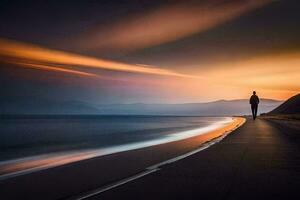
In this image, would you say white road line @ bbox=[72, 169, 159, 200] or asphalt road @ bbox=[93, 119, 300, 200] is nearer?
white road line @ bbox=[72, 169, 159, 200]

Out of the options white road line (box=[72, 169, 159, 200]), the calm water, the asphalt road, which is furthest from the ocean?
white road line (box=[72, 169, 159, 200])

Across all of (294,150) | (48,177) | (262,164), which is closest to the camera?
(48,177)

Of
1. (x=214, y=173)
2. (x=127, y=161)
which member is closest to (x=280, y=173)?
(x=214, y=173)

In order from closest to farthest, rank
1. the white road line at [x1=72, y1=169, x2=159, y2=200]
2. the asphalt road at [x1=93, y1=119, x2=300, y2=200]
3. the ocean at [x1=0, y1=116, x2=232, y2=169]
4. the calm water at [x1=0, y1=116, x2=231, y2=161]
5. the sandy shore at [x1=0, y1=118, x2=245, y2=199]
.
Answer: the white road line at [x1=72, y1=169, x2=159, y2=200], the asphalt road at [x1=93, y1=119, x2=300, y2=200], the sandy shore at [x1=0, y1=118, x2=245, y2=199], the ocean at [x1=0, y1=116, x2=232, y2=169], the calm water at [x1=0, y1=116, x2=231, y2=161]

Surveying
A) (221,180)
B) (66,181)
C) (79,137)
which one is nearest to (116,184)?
(66,181)

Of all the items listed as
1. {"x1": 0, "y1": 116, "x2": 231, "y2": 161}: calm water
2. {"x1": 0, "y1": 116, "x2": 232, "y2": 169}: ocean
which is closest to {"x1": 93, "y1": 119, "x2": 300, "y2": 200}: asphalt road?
{"x1": 0, "y1": 116, "x2": 232, "y2": 169}: ocean

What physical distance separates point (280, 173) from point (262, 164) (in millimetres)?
1774

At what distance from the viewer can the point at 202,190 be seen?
8469 millimetres

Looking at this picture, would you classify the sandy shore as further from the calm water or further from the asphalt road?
the calm water

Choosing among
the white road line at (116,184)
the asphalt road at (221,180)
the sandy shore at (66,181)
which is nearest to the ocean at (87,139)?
the sandy shore at (66,181)

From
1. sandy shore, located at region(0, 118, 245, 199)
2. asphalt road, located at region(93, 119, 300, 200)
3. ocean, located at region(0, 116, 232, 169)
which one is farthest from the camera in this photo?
ocean, located at region(0, 116, 232, 169)

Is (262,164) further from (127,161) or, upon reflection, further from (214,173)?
(127,161)

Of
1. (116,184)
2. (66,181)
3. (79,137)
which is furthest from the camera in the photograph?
(79,137)

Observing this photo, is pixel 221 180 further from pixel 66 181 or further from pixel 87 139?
pixel 87 139
